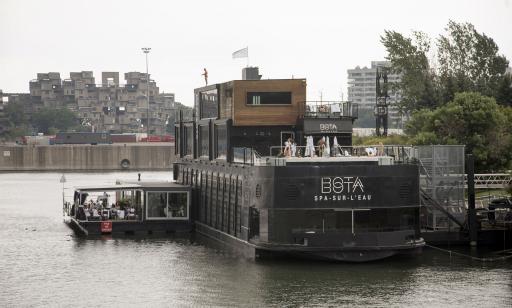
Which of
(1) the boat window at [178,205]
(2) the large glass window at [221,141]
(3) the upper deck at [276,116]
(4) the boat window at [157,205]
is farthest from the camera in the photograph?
(1) the boat window at [178,205]

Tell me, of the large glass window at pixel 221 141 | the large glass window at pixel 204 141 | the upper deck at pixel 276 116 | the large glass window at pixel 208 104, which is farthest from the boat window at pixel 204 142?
the upper deck at pixel 276 116

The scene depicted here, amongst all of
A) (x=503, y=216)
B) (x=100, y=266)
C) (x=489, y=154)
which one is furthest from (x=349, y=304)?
(x=489, y=154)

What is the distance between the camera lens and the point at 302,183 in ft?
178

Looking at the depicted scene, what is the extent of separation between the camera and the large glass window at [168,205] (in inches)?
2793

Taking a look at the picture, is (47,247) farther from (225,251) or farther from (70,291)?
(70,291)

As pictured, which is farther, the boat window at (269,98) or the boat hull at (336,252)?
the boat window at (269,98)

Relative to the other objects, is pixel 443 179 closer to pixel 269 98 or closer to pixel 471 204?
pixel 471 204

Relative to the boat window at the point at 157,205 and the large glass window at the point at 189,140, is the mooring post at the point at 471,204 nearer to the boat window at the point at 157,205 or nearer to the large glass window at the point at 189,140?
the boat window at the point at 157,205

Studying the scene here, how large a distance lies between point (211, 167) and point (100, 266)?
1365cm

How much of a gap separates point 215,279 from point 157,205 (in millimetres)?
19231

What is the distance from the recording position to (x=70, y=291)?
49.8 metres

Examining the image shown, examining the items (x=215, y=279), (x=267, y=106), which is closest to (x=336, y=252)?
(x=215, y=279)

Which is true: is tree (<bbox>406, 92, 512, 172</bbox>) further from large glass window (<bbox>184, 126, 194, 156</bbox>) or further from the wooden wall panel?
the wooden wall panel

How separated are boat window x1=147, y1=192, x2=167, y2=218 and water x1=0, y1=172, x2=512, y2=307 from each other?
4314mm
